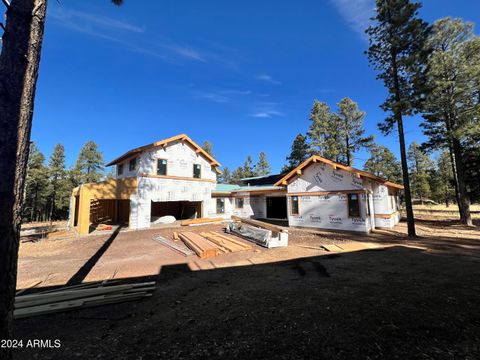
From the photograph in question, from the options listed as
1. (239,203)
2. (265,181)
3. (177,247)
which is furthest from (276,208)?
(177,247)

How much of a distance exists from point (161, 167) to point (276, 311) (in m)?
17.4

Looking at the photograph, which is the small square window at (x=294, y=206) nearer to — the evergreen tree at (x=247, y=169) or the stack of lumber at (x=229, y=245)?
the stack of lumber at (x=229, y=245)

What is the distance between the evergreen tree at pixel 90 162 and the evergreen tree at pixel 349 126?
48.7 metres

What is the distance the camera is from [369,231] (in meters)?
14.7

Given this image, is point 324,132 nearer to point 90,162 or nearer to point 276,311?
point 276,311

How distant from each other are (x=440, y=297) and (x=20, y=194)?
8206 millimetres

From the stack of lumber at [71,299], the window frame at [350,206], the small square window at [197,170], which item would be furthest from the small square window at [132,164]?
the window frame at [350,206]

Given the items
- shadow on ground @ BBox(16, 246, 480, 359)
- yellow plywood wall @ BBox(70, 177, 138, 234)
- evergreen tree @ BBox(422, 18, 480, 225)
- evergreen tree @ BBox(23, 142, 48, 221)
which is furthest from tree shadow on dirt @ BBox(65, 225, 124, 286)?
evergreen tree @ BBox(23, 142, 48, 221)

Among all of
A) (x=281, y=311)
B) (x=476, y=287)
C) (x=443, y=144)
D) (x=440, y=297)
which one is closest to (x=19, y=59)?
(x=281, y=311)

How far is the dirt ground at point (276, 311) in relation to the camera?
325 cm

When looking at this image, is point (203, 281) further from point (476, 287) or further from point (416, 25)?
point (416, 25)

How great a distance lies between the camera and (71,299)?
493 centimetres

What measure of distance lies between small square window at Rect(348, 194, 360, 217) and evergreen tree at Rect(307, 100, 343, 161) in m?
16.0

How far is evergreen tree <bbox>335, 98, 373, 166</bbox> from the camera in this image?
1147 inches
